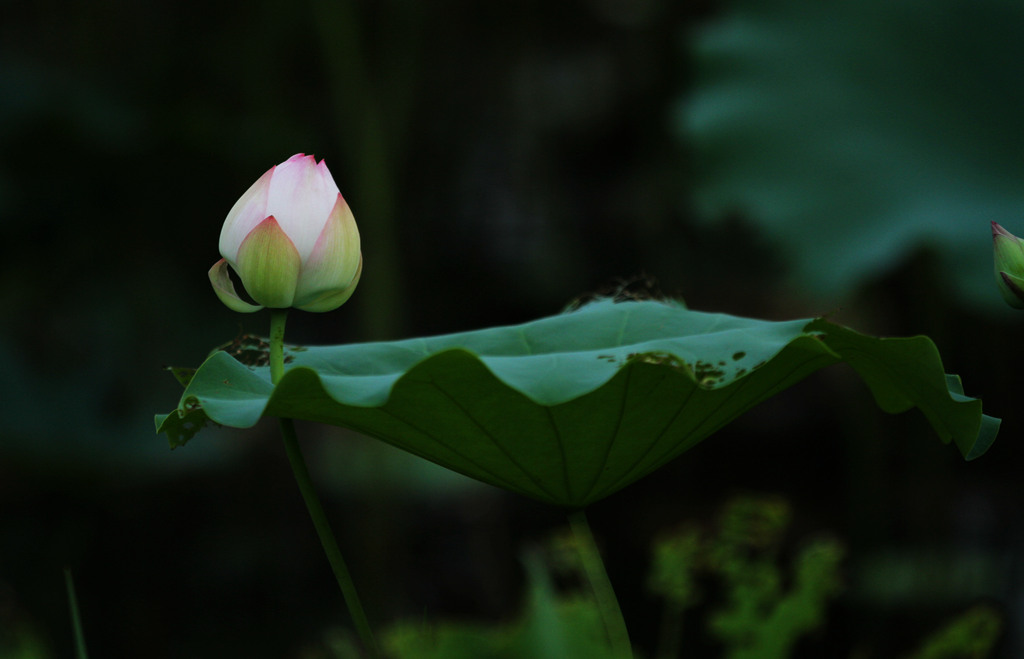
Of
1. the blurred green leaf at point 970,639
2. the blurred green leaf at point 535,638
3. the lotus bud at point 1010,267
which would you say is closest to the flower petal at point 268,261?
the blurred green leaf at point 535,638

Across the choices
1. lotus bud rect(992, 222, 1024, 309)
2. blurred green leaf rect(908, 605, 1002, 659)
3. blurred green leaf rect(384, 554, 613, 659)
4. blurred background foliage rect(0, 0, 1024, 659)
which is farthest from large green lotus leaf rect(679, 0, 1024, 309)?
blurred green leaf rect(384, 554, 613, 659)

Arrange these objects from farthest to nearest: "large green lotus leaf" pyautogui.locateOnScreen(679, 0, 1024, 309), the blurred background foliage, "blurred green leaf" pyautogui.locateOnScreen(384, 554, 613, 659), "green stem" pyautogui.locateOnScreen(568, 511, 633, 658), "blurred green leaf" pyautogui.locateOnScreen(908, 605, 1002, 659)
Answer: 1. the blurred background foliage
2. "large green lotus leaf" pyautogui.locateOnScreen(679, 0, 1024, 309)
3. "blurred green leaf" pyautogui.locateOnScreen(908, 605, 1002, 659)
4. "green stem" pyautogui.locateOnScreen(568, 511, 633, 658)
5. "blurred green leaf" pyautogui.locateOnScreen(384, 554, 613, 659)

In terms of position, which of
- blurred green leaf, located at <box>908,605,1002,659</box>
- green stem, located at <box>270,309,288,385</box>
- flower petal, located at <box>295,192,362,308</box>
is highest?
flower petal, located at <box>295,192,362,308</box>

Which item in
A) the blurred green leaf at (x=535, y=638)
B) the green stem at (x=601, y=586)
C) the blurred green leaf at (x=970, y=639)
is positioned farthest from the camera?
the blurred green leaf at (x=970, y=639)

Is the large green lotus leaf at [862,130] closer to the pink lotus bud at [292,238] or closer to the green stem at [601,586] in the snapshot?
the green stem at [601,586]

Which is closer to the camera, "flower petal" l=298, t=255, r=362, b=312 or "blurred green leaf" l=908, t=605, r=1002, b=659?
"flower petal" l=298, t=255, r=362, b=312

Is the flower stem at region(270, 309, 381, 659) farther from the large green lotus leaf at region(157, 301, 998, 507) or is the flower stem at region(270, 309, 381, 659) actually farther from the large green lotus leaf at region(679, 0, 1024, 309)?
the large green lotus leaf at region(679, 0, 1024, 309)

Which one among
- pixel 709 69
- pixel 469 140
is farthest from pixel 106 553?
pixel 709 69
